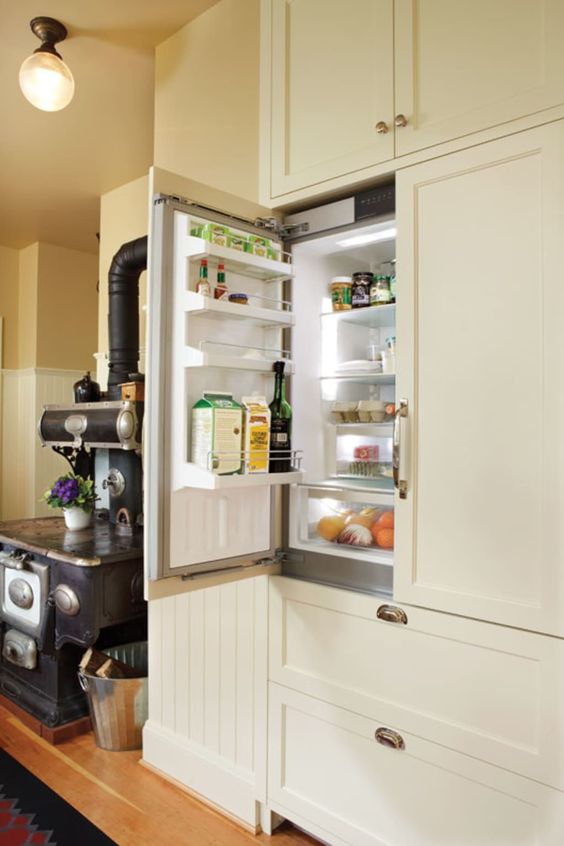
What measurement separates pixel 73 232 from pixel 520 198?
4.05 metres

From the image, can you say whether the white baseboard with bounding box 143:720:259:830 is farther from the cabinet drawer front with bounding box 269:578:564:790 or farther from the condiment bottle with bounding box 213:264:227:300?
the condiment bottle with bounding box 213:264:227:300

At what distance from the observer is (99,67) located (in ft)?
8.53

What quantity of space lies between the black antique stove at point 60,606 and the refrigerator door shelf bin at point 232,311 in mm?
1206

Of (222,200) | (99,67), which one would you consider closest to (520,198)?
(222,200)

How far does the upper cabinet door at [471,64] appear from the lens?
133 cm

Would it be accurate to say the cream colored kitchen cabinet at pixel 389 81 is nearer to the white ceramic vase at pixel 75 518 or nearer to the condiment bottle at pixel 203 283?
the condiment bottle at pixel 203 283

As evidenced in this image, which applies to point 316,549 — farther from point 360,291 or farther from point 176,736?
point 176,736

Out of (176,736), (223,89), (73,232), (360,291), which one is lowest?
(176,736)

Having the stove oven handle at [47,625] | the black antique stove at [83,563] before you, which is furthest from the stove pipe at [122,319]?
the stove oven handle at [47,625]

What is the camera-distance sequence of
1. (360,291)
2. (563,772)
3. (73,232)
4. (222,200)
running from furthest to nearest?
1. (73,232)
2. (360,291)
3. (222,200)
4. (563,772)

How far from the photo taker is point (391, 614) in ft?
5.35

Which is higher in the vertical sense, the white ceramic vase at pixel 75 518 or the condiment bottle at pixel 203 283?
the condiment bottle at pixel 203 283

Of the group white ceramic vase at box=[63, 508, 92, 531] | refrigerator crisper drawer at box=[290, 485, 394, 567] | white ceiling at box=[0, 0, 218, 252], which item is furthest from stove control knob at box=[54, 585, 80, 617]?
white ceiling at box=[0, 0, 218, 252]

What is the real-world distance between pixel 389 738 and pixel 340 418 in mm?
947
